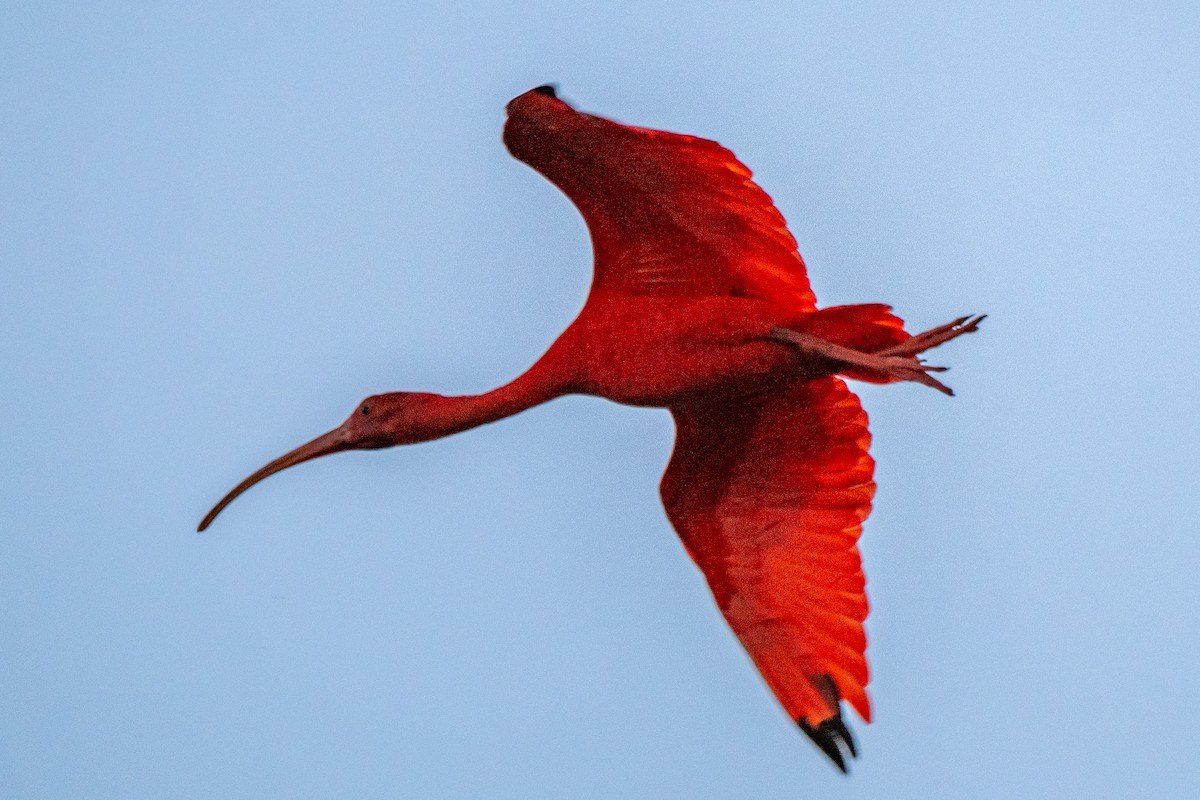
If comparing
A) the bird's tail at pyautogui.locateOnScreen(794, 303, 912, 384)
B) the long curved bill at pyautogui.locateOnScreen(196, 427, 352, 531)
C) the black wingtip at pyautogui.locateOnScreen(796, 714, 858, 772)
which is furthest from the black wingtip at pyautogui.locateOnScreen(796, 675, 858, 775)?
the long curved bill at pyautogui.locateOnScreen(196, 427, 352, 531)

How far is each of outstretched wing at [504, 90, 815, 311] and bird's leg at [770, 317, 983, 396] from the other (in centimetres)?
43

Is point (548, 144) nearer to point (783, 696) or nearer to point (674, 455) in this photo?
point (674, 455)

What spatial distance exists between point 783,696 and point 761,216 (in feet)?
7.69

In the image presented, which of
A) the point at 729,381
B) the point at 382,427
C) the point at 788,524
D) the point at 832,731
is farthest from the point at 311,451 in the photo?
the point at 832,731

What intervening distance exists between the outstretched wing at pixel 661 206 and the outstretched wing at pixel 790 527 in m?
0.66

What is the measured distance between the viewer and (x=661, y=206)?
868 centimetres

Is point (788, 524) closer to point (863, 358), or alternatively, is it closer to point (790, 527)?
point (790, 527)

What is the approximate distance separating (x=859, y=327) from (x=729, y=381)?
25.2 inches

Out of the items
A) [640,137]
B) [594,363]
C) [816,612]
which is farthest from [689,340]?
[816,612]

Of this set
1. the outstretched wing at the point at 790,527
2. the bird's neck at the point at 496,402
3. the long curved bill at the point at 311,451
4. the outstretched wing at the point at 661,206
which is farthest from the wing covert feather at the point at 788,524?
the long curved bill at the point at 311,451

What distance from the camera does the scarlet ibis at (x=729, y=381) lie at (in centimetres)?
842

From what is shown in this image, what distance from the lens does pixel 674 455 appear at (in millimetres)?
9539

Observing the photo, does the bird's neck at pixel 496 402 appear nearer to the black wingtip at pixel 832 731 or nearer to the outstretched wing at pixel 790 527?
the outstretched wing at pixel 790 527

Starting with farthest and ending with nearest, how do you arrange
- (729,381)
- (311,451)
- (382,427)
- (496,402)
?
(311,451)
(382,427)
(496,402)
(729,381)
